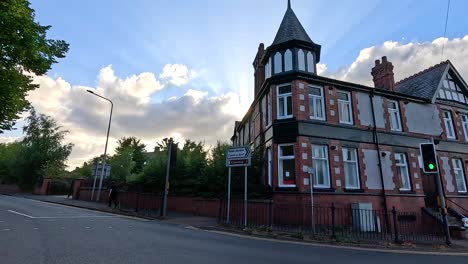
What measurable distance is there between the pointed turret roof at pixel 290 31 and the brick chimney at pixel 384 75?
7.46 m

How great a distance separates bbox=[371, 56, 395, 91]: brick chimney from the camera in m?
21.2

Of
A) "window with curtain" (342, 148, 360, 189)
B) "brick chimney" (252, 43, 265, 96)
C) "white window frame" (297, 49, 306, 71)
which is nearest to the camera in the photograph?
"window with curtain" (342, 148, 360, 189)

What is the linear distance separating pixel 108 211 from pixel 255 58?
16.5 metres

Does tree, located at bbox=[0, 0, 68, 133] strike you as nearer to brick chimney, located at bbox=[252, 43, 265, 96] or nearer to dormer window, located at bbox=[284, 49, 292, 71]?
dormer window, located at bbox=[284, 49, 292, 71]

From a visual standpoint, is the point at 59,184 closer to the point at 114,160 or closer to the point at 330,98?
the point at 114,160

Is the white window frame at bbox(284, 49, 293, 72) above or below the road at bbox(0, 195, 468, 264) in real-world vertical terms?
above

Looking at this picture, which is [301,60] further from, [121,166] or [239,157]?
[121,166]

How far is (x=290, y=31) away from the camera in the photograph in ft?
60.6

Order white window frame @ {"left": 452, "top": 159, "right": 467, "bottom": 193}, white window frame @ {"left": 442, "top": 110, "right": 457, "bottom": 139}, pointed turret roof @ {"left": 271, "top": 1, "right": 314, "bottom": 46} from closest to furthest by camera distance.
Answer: pointed turret roof @ {"left": 271, "top": 1, "right": 314, "bottom": 46} → white window frame @ {"left": 452, "top": 159, "right": 467, "bottom": 193} → white window frame @ {"left": 442, "top": 110, "right": 457, "bottom": 139}

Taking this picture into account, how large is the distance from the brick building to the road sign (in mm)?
2799

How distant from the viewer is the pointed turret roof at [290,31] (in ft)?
59.1

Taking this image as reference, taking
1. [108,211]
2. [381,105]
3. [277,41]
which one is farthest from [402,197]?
[108,211]

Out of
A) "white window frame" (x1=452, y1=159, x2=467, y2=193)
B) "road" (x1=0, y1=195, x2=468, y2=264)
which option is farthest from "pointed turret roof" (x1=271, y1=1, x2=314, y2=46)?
"white window frame" (x1=452, y1=159, x2=467, y2=193)

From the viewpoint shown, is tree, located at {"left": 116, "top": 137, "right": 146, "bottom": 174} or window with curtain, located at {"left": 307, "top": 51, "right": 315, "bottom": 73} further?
tree, located at {"left": 116, "top": 137, "right": 146, "bottom": 174}
